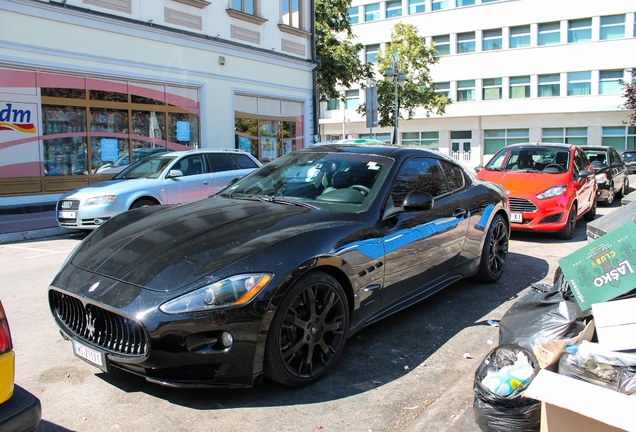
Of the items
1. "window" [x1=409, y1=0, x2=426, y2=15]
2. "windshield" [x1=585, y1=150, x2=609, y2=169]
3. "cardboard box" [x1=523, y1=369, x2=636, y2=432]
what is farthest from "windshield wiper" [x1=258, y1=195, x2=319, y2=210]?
"window" [x1=409, y1=0, x2=426, y2=15]

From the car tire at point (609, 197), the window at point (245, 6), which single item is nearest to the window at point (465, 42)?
the window at point (245, 6)

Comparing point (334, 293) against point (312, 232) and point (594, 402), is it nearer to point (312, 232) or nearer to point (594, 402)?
point (312, 232)

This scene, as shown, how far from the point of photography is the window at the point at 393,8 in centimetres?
4653

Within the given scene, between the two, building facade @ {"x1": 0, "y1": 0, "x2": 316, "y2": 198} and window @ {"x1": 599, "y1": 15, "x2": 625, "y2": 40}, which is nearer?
building facade @ {"x1": 0, "y1": 0, "x2": 316, "y2": 198}

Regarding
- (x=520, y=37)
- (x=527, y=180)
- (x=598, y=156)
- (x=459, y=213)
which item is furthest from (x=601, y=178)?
(x=520, y=37)

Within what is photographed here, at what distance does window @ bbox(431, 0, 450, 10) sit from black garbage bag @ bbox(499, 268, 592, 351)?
148 ft

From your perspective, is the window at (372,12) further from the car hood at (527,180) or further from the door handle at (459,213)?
the door handle at (459,213)

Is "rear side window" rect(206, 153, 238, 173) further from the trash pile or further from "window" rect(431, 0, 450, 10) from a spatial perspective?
"window" rect(431, 0, 450, 10)

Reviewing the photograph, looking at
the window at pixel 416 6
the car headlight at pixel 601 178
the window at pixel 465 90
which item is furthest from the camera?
the window at pixel 416 6

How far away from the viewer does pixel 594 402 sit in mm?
2018

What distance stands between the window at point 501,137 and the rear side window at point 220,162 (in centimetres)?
3594

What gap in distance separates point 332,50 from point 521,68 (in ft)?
75.8

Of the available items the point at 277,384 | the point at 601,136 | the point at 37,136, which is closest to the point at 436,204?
the point at 277,384

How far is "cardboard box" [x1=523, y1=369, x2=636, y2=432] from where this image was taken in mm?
1948
